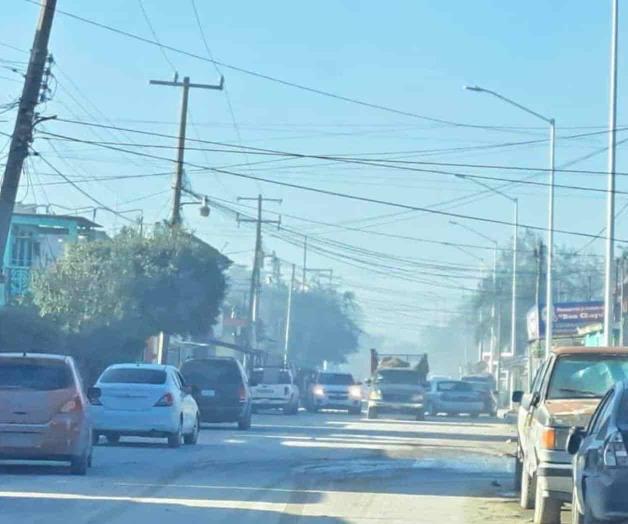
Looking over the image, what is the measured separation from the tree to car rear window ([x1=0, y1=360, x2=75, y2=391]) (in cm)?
2270

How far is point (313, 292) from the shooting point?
146m

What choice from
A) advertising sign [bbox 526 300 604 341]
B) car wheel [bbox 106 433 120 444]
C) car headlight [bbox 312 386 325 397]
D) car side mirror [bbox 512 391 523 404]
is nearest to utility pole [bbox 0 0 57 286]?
car wheel [bbox 106 433 120 444]

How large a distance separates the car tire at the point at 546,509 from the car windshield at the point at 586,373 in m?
1.55

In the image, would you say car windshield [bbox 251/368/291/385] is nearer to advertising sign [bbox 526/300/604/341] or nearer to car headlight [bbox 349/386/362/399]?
car headlight [bbox 349/386/362/399]

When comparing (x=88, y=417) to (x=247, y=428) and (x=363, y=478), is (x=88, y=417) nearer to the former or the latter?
(x=363, y=478)

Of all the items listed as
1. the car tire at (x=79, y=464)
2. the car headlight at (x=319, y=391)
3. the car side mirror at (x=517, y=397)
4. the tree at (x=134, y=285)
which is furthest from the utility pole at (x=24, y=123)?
the car headlight at (x=319, y=391)

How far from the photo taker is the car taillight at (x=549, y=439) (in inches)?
612

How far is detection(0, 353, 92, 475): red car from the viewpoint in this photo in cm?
2106

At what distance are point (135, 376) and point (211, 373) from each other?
9.32m

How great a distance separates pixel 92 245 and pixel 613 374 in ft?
102

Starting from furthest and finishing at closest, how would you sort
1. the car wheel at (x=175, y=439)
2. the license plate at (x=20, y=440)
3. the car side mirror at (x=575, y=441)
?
the car wheel at (x=175, y=439) < the license plate at (x=20, y=440) < the car side mirror at (x=575, y=441)

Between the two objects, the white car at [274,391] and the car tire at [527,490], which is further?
the white car at [274,391]

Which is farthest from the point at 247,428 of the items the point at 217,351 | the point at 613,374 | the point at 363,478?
the point at 217,351

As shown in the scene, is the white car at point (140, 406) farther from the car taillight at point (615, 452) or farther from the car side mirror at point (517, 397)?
the car taillight at point (615, 452)
